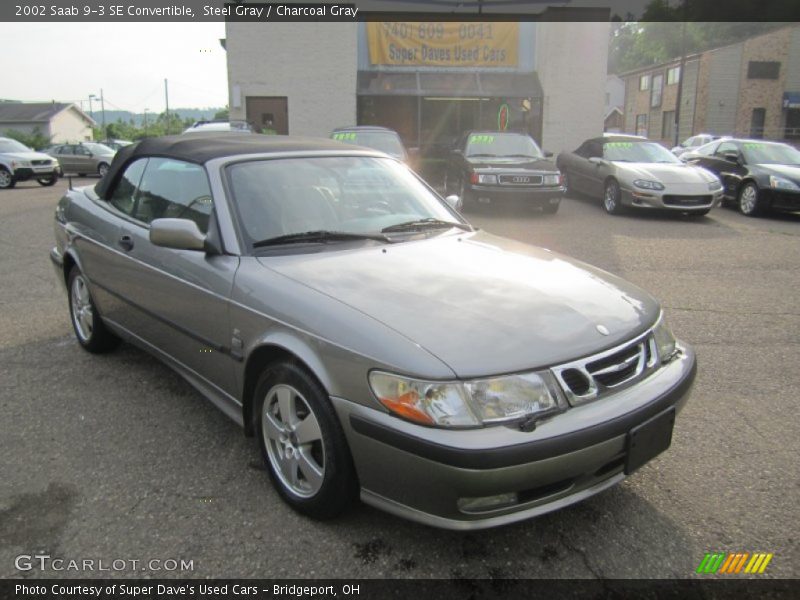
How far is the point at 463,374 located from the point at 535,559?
820mm

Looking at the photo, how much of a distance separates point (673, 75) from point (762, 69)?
5835 mm

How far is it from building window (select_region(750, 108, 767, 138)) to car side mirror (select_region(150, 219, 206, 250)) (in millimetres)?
47138

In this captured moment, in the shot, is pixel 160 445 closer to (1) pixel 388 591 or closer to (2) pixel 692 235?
(1) pixel 388 591

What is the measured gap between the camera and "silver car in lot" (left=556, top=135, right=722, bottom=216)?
442 inches

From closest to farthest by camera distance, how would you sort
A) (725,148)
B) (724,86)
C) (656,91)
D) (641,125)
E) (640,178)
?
(640,178) → (725,148) → (724,86) → (656,91) → (641,125)

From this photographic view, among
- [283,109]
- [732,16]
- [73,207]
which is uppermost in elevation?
[732,16]

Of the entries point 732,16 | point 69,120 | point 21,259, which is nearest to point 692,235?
point 21,259

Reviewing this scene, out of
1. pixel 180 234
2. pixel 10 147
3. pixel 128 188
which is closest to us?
pixel 180 234

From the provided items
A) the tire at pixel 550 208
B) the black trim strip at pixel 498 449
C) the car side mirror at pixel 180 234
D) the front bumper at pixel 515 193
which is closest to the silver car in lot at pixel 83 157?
the front bumper at pixel 515 193

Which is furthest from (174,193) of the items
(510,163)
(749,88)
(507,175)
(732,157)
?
(749,88)

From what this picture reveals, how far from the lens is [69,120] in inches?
2862

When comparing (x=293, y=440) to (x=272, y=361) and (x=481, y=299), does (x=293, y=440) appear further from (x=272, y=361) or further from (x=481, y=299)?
(x=481, y=299)

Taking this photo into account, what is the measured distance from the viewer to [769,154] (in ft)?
42.1

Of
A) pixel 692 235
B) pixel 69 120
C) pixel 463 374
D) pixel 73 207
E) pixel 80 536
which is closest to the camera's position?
pixel 463 374
